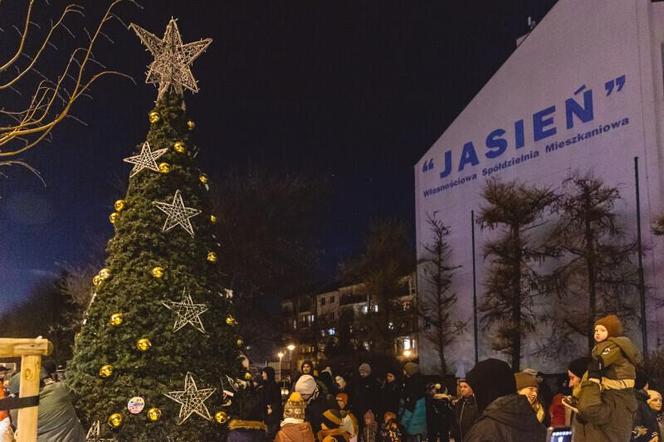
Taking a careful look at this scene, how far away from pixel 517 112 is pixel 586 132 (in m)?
4.01

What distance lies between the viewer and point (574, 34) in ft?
80.9

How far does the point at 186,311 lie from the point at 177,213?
1.49m

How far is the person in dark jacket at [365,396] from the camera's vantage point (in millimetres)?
13383

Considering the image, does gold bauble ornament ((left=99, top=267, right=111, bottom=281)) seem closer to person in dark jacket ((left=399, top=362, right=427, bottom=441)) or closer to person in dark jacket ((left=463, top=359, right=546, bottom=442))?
person in dark jacket ((left=399, top=362, right=427, bottom=441))

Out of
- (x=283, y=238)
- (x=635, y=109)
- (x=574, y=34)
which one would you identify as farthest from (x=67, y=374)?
(x=283, y=238)

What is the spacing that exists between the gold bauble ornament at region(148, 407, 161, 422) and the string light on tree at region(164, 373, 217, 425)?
27 centimetres

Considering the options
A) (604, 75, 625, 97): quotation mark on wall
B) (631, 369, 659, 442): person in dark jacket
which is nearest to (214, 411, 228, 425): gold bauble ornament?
(631, 369, 659, 442): person in dark jacket

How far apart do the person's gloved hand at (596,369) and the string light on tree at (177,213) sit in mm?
6875

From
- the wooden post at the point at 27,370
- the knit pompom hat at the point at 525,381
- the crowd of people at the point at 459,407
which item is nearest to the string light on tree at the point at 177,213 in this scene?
the crowd of people at the point at 459,407

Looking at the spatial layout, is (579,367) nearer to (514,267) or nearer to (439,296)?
(514,267)

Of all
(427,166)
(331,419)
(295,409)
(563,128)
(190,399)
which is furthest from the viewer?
(427,166)

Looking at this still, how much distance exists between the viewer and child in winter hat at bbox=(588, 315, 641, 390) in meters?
5.67

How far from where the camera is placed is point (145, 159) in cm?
1125

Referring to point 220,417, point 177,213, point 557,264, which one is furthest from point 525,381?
point 557,264
